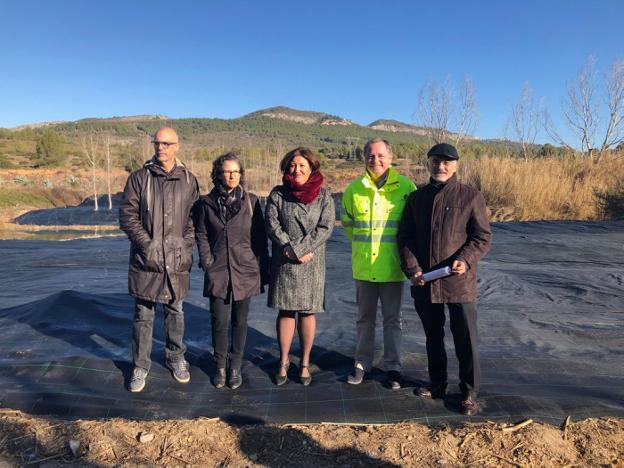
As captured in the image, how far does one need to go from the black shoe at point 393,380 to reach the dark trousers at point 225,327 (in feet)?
3.07

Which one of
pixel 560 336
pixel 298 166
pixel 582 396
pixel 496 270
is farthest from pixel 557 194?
pixel 298 166

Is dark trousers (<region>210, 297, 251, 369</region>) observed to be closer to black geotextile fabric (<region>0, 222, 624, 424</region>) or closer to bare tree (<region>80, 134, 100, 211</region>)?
black geotextile fabric (<region>0, 222, 624, 424</region>)

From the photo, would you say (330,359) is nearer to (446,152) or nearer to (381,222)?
(381,222)

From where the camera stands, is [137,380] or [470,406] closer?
[470,406]

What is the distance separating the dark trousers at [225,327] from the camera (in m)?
2.61

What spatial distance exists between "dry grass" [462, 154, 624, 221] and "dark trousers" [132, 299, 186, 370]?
10818 mm

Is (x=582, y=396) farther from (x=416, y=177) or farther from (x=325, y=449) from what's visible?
(x=416, y=177)

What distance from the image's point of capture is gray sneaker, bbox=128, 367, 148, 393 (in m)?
2.55

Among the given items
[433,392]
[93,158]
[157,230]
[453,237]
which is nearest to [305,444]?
[433,392]

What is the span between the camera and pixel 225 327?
265 cm

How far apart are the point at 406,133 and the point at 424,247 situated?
320ft

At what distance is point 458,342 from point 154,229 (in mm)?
1875

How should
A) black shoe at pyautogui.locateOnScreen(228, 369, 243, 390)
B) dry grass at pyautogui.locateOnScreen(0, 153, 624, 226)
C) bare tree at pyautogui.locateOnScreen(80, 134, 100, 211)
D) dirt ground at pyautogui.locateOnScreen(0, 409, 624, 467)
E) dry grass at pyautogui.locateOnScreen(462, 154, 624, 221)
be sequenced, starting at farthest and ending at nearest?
bare tree at pyautogui.locateOnScreen(80, 134, 100, 211), dry grass at pyautogui.locateOnScreen(462, 154, 624, 221), dry grass at pyautogui.locateOnScreen(0, 153, 624, 226), black shoe at pyautogui.locateOnScreen(228, 369, 243, 390), dirt ground at pyautogui.locateOnScreen(0, 409, 624, 467)

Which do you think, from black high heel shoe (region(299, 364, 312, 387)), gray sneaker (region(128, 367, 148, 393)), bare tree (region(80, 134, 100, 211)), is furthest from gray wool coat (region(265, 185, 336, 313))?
bare tree (region(80, 134, 100, 211))
